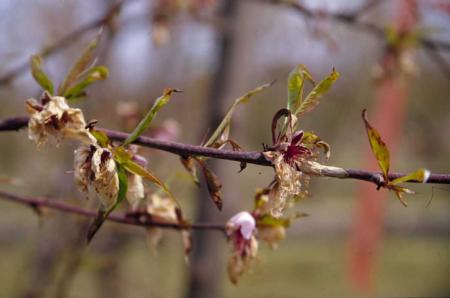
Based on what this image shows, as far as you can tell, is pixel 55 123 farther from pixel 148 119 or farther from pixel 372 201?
pixel 372 201

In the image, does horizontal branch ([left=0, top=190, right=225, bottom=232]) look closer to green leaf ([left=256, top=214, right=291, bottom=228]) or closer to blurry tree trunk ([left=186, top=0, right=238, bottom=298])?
green leaf ([left=256, top=214, right=291, bottom=228])

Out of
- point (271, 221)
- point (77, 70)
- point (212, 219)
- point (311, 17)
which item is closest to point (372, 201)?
point (212, 219)

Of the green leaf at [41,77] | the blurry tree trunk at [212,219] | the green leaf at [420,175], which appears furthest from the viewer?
the blurry tree trunk at [212,219]

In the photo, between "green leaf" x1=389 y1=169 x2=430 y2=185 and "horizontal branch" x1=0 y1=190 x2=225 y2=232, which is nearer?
"green leaf" x1=389 y1=169 x2=430 y2=185

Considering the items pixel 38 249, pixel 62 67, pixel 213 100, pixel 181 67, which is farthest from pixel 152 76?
pixel 213 100

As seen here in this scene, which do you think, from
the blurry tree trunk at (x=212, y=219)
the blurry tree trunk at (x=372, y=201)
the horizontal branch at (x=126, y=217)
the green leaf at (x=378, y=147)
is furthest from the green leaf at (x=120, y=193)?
the blurry tree trunk at (x=372, y=201)

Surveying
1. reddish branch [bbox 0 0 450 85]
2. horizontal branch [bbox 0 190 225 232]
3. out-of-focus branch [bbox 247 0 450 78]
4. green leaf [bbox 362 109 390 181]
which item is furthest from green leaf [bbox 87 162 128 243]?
out-of-focus branch [bbox 247 0 450 78]

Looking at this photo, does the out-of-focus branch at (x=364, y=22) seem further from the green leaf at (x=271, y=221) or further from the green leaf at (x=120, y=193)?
the green leaf at (x=120, y=193)
